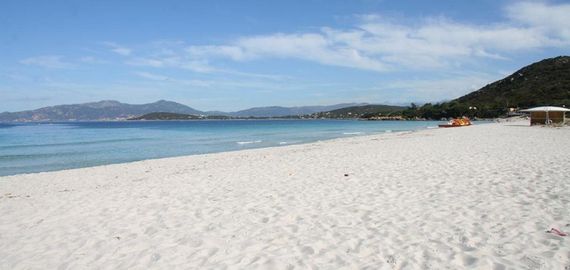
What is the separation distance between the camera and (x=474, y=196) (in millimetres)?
6996

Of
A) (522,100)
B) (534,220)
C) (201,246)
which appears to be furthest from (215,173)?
(522,100)

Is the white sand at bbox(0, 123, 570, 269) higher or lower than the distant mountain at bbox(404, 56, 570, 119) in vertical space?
lower

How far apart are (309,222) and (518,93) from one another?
115179mm

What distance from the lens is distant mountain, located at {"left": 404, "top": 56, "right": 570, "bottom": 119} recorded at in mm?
87562

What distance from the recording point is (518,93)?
335 ft

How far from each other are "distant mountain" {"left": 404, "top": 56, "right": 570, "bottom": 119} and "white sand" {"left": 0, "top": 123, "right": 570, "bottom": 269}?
77.4 metres

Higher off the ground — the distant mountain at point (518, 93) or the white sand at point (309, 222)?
the distant mountain at point (518, 93)

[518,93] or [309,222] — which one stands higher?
[518,93]

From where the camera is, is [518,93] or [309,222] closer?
[309,222]

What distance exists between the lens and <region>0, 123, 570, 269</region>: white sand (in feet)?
14.6

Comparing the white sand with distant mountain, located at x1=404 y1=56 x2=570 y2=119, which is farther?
distant mountain, located at x1=404 y1=56 x2=570 y2=119

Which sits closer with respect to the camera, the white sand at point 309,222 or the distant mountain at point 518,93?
the white sand at point 309,222

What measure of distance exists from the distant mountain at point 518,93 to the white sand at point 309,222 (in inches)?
3047

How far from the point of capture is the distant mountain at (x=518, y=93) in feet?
287
